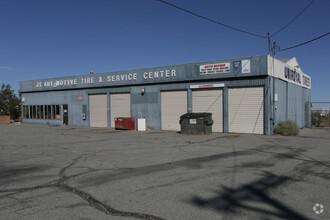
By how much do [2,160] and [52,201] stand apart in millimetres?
5678

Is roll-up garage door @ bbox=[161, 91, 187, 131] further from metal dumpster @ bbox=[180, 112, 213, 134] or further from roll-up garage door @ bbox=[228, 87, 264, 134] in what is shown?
roll-up garage door @ bbox=[228, 87, 264, 134]

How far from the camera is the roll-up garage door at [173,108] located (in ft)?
72.4

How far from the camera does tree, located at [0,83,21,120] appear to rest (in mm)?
38844

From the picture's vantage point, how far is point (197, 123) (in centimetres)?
1827

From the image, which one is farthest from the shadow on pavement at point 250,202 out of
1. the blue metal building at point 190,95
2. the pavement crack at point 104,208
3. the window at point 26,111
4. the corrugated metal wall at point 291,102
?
the window at point 26,111

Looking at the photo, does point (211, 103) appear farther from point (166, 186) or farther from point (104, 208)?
point (104, 208)

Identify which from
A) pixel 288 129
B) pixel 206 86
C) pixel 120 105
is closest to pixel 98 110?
pixel 120 105

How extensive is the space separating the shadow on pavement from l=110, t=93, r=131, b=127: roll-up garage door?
791 inches

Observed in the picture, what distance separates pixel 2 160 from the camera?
9656 millimetres

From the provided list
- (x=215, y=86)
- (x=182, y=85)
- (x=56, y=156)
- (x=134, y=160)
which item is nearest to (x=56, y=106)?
(x=182, y=85)

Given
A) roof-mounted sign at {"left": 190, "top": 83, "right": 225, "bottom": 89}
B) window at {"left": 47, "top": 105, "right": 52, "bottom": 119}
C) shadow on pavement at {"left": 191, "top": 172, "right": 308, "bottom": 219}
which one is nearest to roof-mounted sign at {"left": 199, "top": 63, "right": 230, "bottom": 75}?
roof-mounted sign at {"left": 190, "top": 83, "right": 225, "bottom": 89}

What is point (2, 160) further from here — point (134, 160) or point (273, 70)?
point (273, 70)

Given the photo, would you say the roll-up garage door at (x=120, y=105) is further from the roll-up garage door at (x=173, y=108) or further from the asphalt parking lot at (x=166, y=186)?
the asphalt parking lot at (x=166, y=186)

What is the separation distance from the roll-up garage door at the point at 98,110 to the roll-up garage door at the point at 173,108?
698cm
